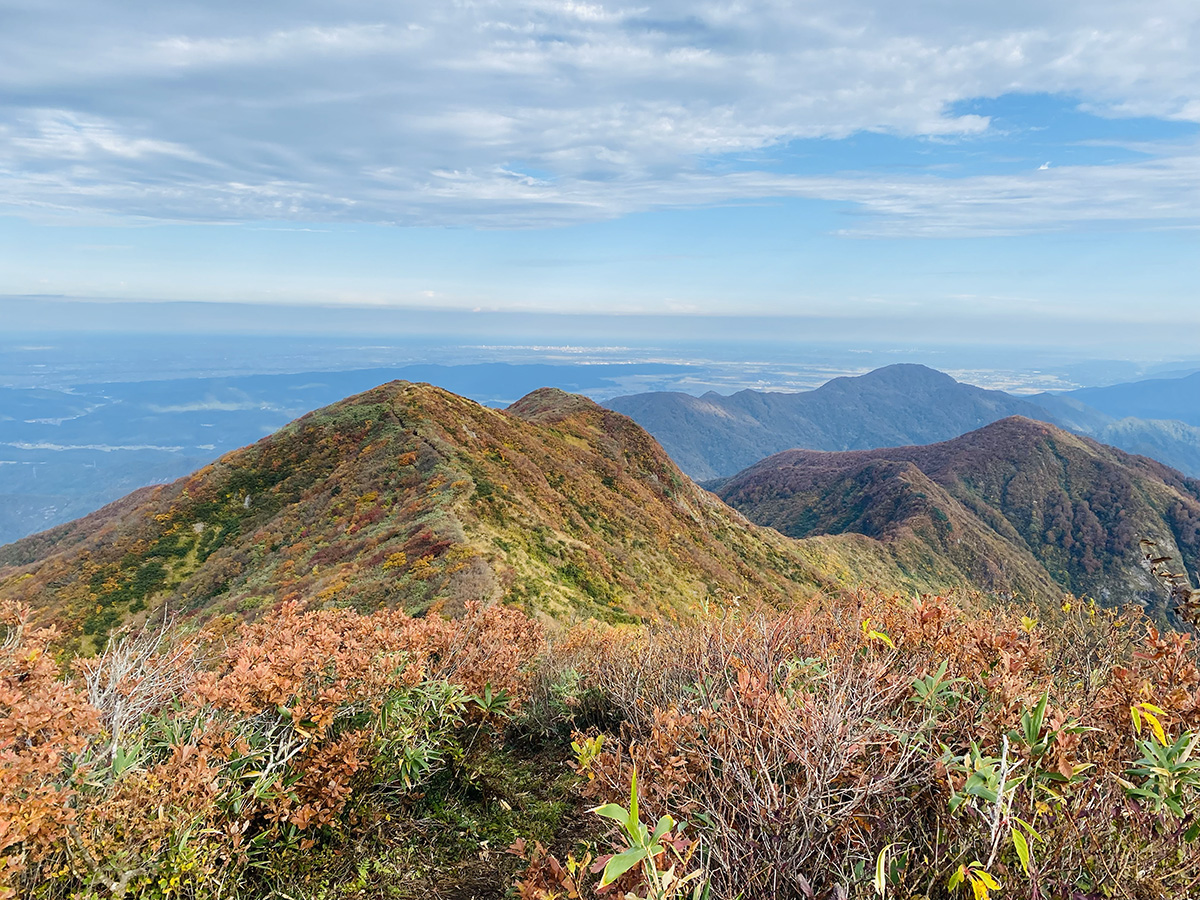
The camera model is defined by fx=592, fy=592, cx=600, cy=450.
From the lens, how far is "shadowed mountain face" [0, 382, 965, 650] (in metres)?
23.0

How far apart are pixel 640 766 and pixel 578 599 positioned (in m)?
19.7

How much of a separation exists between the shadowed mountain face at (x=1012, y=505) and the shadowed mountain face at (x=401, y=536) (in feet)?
237

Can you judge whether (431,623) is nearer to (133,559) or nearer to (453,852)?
(453,852)

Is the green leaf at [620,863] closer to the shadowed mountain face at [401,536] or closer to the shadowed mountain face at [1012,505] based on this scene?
the shadowed mountain face at [401,536]

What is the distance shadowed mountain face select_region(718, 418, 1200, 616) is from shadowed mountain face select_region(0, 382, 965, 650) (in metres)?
72.1

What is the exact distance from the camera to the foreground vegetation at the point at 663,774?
2.65m

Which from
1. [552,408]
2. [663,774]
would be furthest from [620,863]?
[552,408]

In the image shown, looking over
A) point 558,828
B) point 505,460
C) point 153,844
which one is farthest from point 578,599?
point 153,844

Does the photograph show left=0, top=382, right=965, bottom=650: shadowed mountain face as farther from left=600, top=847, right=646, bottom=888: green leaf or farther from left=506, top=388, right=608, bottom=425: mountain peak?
left=600, top=847, right=646, bottom=888: green leaf

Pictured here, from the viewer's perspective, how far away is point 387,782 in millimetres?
4676

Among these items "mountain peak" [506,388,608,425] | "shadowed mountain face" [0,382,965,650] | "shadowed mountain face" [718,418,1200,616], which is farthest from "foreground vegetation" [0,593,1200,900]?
"shadowed mountain face" [718,418,1200,616]

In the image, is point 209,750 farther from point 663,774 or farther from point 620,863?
point 620,863

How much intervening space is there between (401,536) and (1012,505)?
5755 inches

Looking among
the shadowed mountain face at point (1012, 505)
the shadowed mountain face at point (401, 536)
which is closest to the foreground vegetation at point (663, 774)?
the shadowed mountain face at point (401, 536)
